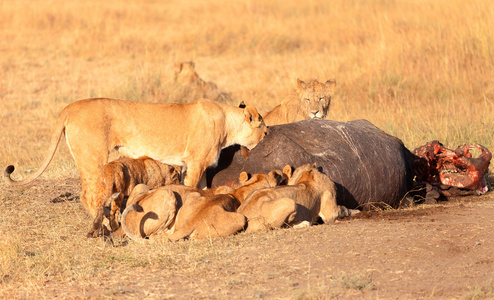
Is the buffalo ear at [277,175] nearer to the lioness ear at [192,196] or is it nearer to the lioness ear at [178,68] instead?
the lioness ear at [192,196]

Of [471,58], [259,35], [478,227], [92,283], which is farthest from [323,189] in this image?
[259,35]

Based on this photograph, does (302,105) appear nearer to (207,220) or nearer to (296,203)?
(296,203)

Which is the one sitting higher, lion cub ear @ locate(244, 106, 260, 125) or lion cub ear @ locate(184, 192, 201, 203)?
lion cub ear @ locate(244, 106, 260, 125)

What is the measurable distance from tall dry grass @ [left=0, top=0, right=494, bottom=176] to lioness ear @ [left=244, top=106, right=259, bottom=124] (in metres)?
3.13

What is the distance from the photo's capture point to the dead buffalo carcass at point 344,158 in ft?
22.4

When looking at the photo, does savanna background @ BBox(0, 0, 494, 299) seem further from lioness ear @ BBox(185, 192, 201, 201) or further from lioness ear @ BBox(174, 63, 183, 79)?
lioness ear @ BBox(185, 192, 201, 201)

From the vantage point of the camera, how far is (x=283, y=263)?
514cm

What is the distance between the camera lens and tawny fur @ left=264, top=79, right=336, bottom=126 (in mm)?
9086

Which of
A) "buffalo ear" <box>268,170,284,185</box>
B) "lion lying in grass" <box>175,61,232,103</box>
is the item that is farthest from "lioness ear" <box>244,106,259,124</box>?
"lion lying in grass" <box>175,61,232,103</box>

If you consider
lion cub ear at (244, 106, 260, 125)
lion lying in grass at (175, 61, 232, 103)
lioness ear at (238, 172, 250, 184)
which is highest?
lion cub ear at (244, 106, 260, 125)

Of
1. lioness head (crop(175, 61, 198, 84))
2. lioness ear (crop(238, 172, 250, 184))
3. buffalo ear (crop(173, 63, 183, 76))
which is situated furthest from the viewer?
buffalo ear (crop(173, 63, 183, 76))

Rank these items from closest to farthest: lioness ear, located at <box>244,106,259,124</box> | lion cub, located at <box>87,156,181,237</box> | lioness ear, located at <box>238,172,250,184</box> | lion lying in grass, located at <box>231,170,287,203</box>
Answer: lion lying in grass, located at <box>231,170,287,203</box>, lion cub, located at <box>87,156,181,237</box>, lioness ear, located at <box>238,172,250,184</box>, lioness ear, located at <box>244,106,259,124</box>

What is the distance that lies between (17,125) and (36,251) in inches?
275

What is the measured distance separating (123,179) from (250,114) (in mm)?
1611
